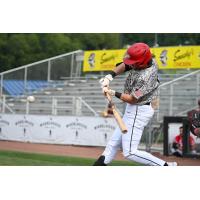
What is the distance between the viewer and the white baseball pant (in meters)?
7.14

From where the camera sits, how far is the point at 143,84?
283 inches

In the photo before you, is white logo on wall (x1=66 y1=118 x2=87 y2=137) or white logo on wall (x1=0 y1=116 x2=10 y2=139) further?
white logo on wall (x1=0 y1=116 x2=10 y2=139)

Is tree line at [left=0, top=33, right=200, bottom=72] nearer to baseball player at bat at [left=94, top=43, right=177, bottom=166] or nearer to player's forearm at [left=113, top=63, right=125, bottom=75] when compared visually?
player's forearm at [left=113, top=63, right=125, bottom=75]

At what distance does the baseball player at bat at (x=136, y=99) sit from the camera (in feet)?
23.4

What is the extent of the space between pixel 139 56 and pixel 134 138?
107 cm

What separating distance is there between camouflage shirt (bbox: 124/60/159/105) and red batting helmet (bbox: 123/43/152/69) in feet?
0.35

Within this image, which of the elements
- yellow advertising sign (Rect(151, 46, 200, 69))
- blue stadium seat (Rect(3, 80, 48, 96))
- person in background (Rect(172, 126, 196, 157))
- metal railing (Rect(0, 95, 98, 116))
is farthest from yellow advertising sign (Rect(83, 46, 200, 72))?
person in background (Rect(172, 126, 196, 157))

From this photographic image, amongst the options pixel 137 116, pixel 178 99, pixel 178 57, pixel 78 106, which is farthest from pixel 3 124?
pixel 137 116

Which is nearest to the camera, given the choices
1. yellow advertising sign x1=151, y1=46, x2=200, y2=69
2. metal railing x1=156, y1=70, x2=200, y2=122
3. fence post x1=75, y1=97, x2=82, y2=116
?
metal railing x1=156, y1=70, x2=200, y2=122

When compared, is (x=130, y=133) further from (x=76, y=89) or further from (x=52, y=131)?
(x=76, y=89)

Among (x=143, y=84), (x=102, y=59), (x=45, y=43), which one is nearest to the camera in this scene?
(x=143, y=84)

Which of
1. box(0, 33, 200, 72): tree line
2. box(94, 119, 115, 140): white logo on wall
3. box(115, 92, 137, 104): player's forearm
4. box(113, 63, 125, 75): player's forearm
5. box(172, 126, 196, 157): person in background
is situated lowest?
box(172, 126, 196, 157): person in background

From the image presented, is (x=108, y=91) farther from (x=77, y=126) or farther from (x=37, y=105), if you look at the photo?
(x=37, y=105)

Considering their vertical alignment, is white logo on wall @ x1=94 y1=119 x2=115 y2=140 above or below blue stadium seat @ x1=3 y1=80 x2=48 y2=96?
below
